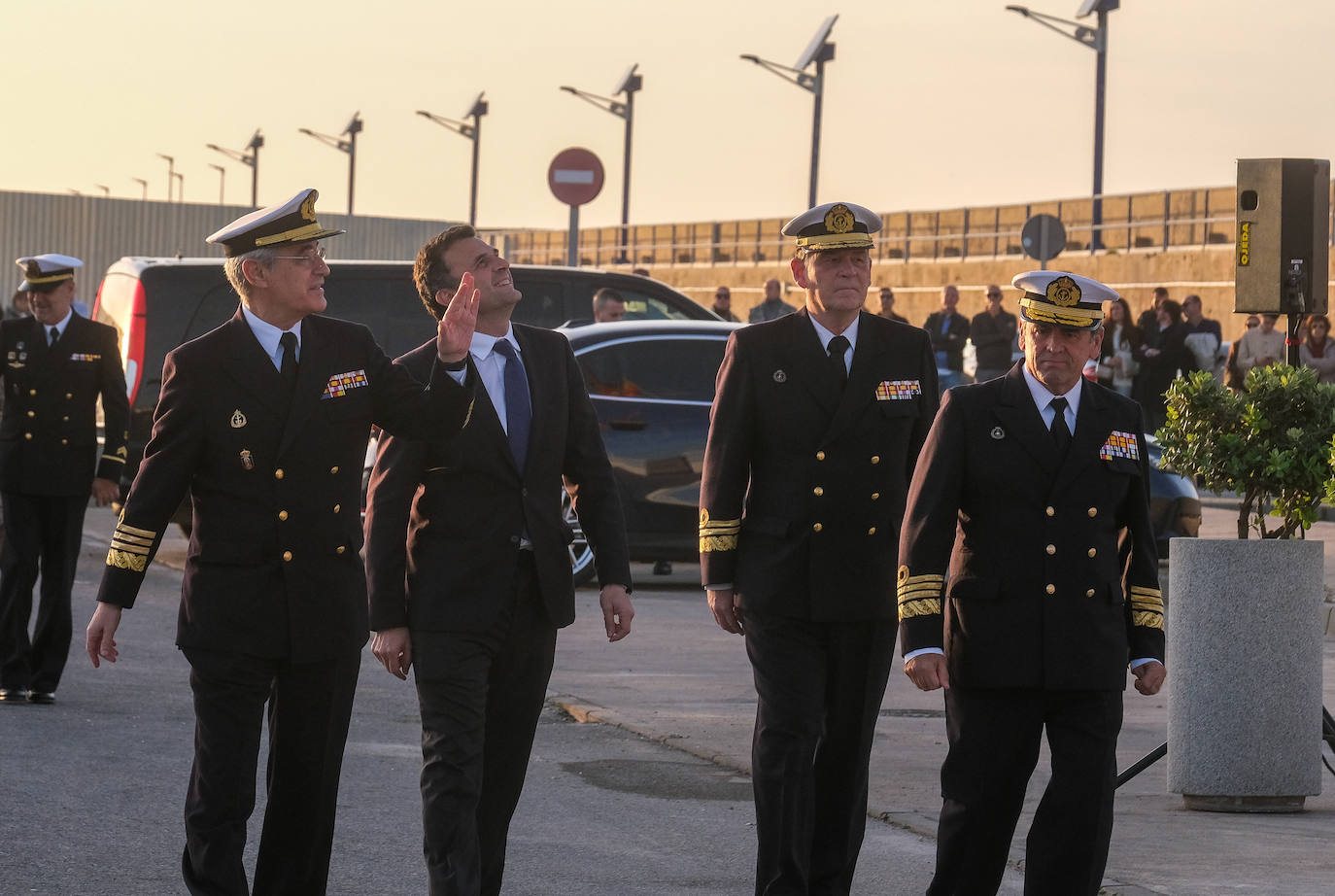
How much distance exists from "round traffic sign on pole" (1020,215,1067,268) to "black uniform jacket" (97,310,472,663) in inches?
929

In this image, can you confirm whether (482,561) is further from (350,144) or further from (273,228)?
(350,144)

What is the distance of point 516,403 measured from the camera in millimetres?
6195

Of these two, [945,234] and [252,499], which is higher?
[945,234]

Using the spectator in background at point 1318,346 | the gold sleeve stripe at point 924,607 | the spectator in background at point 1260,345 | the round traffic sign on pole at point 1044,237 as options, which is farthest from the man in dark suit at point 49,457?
the round traffic sign on pole at point 1044,237

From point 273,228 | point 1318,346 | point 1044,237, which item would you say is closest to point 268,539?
point 273,228

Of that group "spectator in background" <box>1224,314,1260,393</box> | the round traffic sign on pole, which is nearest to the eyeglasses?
"spectator in background" <box>1224,314,1260,393</box>

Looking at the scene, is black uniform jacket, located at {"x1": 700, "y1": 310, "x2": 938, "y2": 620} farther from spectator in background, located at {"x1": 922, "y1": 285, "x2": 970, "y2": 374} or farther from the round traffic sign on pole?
the round traffic sign on pole

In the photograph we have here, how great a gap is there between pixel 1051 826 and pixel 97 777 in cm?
414

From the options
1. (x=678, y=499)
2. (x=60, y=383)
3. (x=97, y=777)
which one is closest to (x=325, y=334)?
(x=97, y=777)

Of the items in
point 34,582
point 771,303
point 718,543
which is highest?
point 771,303

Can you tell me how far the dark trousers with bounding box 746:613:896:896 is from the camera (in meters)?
6.27

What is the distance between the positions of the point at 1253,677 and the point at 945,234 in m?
39.0

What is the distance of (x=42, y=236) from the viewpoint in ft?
184

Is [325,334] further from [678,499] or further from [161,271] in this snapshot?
[161,271]
